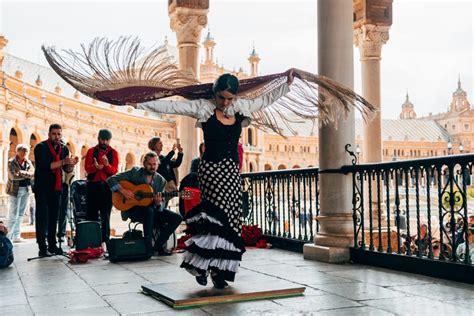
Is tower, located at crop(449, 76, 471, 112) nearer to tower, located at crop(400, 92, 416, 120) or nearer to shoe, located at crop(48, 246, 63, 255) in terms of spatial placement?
tower, located at crop(400, 92, 416, 120)

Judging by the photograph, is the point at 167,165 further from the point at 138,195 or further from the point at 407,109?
the point at 407,109

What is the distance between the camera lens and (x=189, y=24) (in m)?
10.9

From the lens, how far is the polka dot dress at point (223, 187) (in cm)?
444

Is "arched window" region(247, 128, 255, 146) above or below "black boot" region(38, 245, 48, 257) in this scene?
above

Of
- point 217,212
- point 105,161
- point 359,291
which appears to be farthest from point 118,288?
point 105,161

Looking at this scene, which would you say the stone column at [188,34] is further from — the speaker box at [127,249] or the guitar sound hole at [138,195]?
the speaker box at [127,249]

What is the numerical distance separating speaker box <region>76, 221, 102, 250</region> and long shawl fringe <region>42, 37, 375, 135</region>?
3155 millimetres

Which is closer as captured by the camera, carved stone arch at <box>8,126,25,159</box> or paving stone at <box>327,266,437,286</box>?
paving stone at <box>327,266,437,286</box>

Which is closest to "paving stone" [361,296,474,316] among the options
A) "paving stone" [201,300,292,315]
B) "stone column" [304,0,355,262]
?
"paving stone" [201,300,292,315]

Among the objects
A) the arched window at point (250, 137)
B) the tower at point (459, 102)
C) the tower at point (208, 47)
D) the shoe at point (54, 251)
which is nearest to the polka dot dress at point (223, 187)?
the shoe at point (54, 251)

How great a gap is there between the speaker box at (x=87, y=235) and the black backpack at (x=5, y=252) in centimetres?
90

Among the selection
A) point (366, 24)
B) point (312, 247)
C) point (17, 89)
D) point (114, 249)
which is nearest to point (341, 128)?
point (312, 247)

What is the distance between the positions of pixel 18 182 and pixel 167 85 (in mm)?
5606

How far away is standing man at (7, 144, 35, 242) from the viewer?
926 cm
